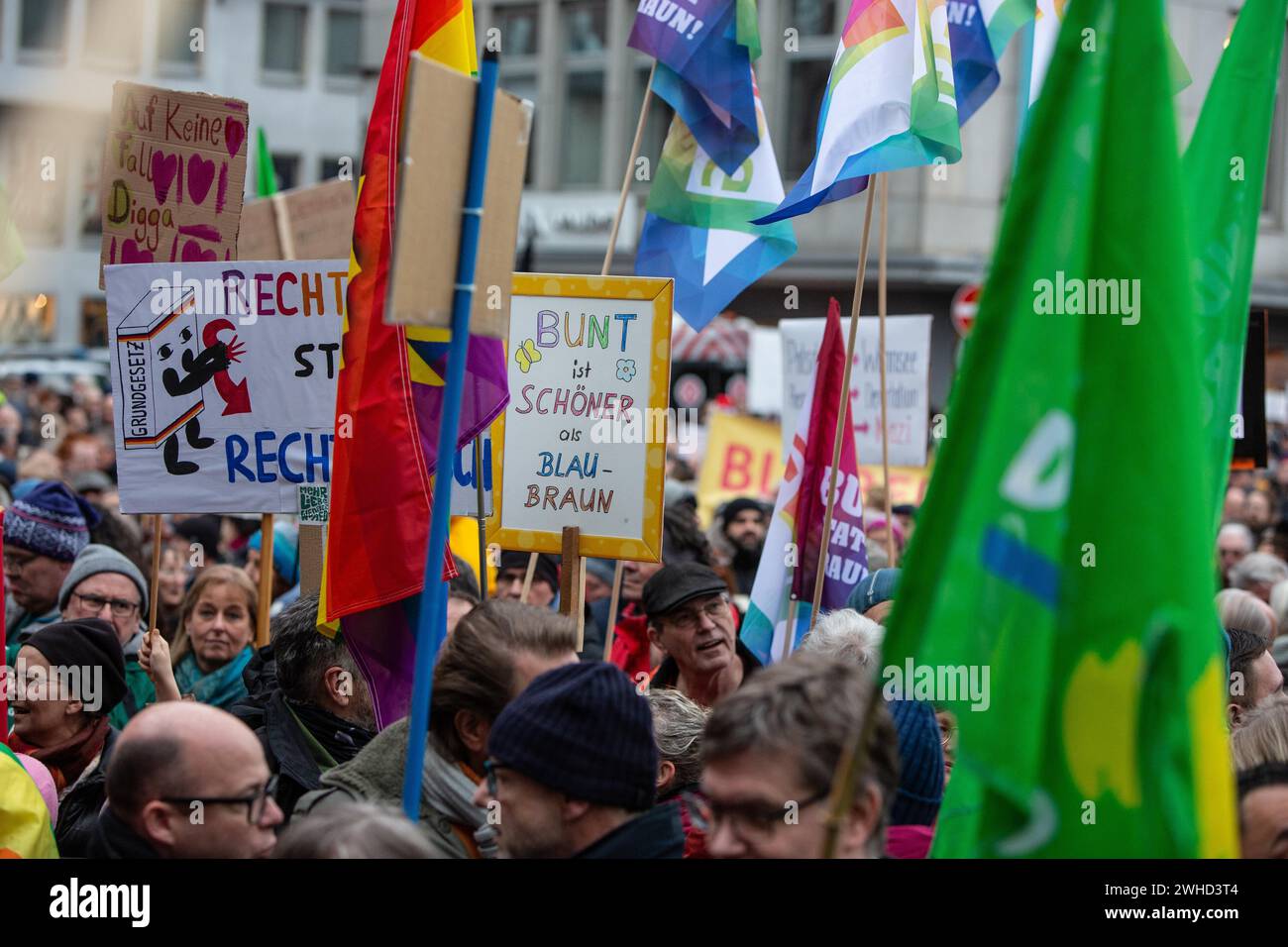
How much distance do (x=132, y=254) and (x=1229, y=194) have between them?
3332mm

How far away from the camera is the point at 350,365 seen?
14.3 feet

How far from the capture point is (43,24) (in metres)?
41.4

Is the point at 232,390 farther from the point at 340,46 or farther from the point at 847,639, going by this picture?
the point at 340,46

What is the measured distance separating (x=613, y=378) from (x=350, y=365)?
1.16 meters

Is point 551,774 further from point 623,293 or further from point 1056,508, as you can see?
point 623,293

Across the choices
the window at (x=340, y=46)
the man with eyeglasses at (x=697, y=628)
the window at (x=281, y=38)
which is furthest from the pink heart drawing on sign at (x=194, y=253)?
the window at (x=281, y=38)

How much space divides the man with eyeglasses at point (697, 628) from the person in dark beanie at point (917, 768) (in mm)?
1796

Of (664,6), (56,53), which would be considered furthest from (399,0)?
(56,53)

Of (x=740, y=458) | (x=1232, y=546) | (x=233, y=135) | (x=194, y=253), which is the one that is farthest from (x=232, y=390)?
(x=740, y=458)

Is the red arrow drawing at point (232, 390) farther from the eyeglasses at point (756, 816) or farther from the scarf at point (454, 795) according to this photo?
the eyeglasses at point (756, 816)

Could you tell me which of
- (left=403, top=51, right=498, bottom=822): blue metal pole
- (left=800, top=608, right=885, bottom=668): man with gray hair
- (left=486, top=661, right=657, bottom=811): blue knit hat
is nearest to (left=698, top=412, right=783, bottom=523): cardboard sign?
(left=800, top=608, right=885, bottom=668): man with gray hair

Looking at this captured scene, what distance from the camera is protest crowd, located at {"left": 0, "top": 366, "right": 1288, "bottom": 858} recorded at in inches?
102

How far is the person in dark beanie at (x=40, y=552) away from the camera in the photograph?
6.52 m

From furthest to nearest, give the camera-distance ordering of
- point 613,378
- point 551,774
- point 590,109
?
point 590,109 → point 613,378 → point 551,774
